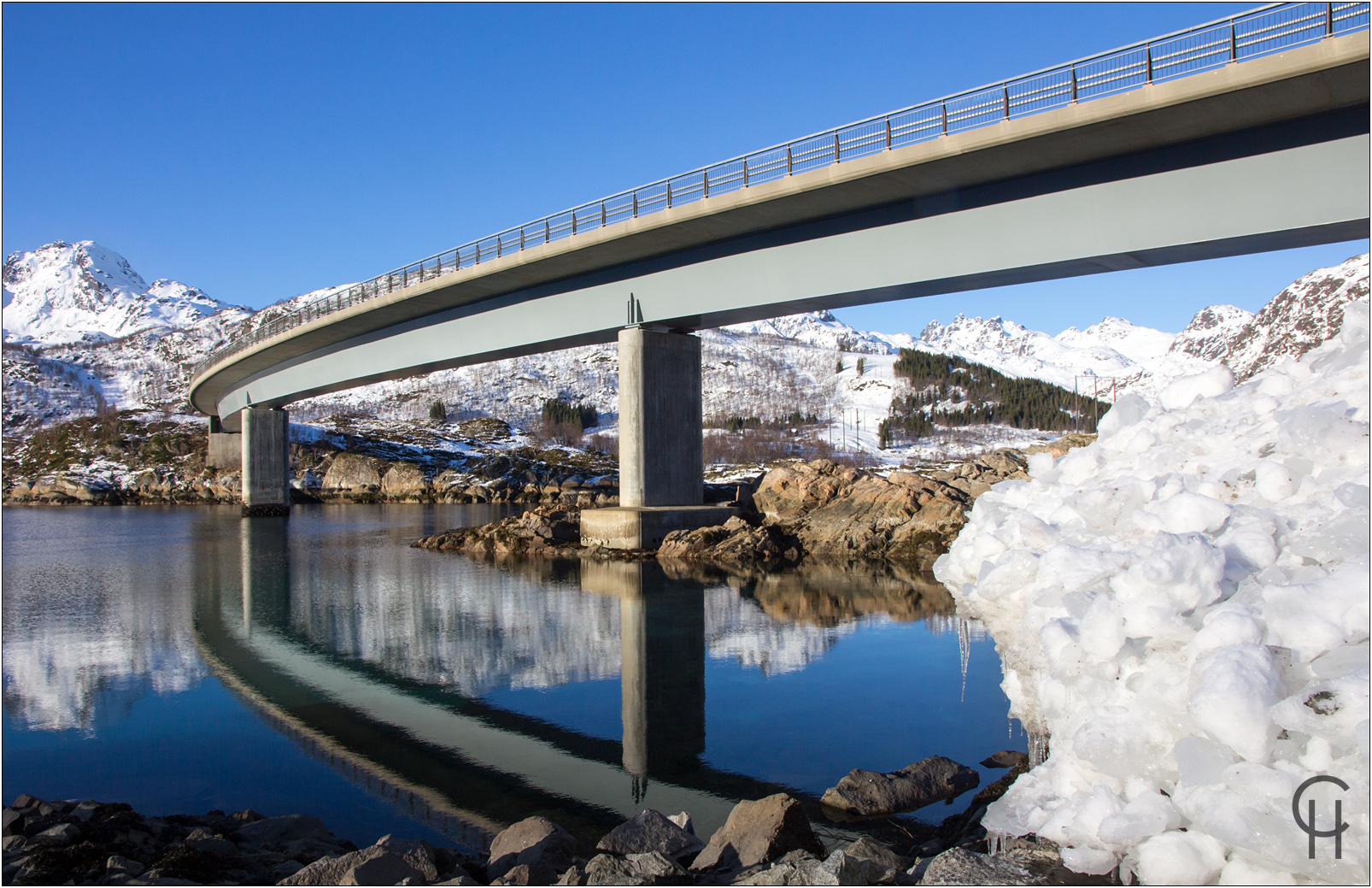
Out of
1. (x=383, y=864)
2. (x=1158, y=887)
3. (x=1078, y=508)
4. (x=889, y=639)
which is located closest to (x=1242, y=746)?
(x=1158, y=887)

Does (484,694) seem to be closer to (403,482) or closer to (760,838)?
(760,838)

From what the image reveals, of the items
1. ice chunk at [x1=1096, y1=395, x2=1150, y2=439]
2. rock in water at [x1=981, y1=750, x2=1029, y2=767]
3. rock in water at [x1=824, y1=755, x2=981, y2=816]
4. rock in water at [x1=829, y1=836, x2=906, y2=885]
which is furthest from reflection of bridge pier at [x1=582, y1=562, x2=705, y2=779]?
ice chunk at [x1=1096, y1=395, x2=1150, y2=439]

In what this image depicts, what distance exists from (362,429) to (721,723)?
119 metres

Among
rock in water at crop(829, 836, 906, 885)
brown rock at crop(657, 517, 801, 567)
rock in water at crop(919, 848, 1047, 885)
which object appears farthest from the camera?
brown rock at crop(657, 517, 801, 567)

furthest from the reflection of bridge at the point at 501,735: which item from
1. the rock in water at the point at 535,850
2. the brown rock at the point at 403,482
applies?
the brown rock at the point at 403,482

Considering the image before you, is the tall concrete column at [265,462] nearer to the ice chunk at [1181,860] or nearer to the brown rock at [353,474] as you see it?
the brown rock at [353,474]

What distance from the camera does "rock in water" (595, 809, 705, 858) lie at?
24.8 feet

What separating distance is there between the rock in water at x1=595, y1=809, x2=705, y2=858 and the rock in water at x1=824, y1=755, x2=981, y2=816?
72.9 inches

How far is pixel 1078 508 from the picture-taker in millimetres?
7879

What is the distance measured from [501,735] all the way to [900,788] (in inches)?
223

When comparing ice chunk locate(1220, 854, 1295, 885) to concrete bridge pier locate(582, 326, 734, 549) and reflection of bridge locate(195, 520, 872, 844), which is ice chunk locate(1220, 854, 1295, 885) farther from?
concrete bridge pier locate(582, 326, 734, 549)

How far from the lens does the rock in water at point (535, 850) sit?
747cm

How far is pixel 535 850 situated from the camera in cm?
769

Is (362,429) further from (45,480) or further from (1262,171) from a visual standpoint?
(1262,171)
